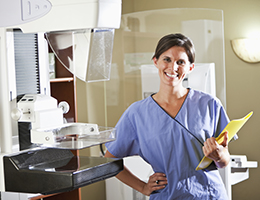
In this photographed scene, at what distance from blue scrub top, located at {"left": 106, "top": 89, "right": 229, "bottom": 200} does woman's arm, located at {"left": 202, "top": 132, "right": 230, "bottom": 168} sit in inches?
3.0

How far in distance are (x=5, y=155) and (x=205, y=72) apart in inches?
58.2

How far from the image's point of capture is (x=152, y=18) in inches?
93.2

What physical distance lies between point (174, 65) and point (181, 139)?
0.31m

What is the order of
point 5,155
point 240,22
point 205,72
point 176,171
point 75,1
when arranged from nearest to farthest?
1. point 75,1
2. point 5,155
3. point 176,171
4. point 205,72
5. point 240,22

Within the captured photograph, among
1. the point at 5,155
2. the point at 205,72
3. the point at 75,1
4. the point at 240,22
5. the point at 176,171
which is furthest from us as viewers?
the point at 240,22

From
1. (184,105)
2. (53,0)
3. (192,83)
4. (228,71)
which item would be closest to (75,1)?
(53,0)

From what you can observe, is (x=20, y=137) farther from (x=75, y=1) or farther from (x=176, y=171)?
(x=176, y=171)

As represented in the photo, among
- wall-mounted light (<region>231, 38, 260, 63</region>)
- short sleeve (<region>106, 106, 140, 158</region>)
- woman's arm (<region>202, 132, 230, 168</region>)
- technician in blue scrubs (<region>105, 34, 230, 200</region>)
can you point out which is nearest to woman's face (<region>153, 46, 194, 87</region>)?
technician in blue scrubs (<region>105, 34, 230, 200</region>)

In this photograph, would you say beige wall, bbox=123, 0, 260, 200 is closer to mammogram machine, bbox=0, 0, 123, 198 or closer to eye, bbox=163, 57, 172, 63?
eye, bbox=163, 57, 172, 63

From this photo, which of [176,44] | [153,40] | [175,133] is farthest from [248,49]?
[175,133]

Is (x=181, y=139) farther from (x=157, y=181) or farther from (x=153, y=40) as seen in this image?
(x=153, y=40)

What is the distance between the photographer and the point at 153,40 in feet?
7.73

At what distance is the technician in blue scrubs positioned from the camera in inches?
60.4

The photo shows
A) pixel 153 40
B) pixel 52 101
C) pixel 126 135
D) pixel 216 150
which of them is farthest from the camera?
pixel 153 40
